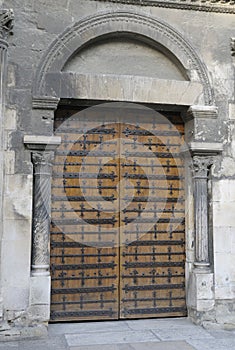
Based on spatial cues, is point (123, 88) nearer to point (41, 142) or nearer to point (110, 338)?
point (41, 142)

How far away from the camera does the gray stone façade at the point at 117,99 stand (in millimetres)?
4547

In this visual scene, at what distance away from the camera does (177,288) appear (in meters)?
5.16

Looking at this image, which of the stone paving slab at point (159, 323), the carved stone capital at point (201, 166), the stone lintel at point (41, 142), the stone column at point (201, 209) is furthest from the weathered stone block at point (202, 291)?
the stone lintel at point (41, 142)

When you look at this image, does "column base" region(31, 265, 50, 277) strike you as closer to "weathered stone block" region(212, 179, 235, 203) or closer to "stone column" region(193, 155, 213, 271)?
"stone column" region(193, 155, 213, 271)

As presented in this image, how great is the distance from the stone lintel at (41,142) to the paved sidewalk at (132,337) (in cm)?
197

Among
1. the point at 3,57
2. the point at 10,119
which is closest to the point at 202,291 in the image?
the point at 10,119

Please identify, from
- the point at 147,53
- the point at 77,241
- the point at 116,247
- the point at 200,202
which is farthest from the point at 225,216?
the point at 147,53

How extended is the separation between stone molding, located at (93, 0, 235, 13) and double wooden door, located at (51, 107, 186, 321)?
1.26 m

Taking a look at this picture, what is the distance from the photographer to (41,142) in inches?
183

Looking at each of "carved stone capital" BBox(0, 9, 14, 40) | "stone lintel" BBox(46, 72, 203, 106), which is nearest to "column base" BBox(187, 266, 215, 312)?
"stone lintel" BBox(46, 72, 203, 106)

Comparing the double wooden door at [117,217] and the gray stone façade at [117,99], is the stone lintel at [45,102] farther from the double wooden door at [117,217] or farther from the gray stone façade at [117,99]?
the double wooden door at [117,217]

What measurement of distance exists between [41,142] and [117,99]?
3.31 ft

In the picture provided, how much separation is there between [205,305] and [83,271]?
144 cm

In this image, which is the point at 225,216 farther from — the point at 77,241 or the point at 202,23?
the point at 202,23
